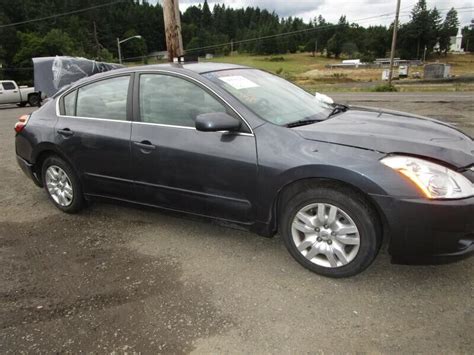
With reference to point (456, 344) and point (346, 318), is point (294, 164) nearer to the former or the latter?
point (346, 318)

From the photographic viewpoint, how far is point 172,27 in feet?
27.5

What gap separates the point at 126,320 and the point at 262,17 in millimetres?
158312

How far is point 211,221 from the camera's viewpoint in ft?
11.5

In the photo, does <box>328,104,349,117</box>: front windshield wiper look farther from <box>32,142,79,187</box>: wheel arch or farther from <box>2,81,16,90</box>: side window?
<box>2,81,16,90</box>: side window

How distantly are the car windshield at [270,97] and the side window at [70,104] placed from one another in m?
1.58

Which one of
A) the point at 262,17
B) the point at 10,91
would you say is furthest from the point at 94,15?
the point at 262,17

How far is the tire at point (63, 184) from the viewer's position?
4.32 m

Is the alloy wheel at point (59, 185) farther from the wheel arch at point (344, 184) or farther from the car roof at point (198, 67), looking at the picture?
the wheel arch at point (344, 184)

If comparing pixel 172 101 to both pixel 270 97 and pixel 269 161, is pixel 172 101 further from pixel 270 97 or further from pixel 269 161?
pixel 269 161

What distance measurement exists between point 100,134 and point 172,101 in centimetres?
84

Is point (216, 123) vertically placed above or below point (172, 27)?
below

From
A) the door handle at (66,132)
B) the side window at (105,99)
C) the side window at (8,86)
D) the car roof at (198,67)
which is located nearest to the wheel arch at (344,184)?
the car roof at (198,67)

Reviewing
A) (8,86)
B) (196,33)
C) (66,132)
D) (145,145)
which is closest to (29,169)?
(66,132)

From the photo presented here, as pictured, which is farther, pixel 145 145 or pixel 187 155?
pixel 145 145
